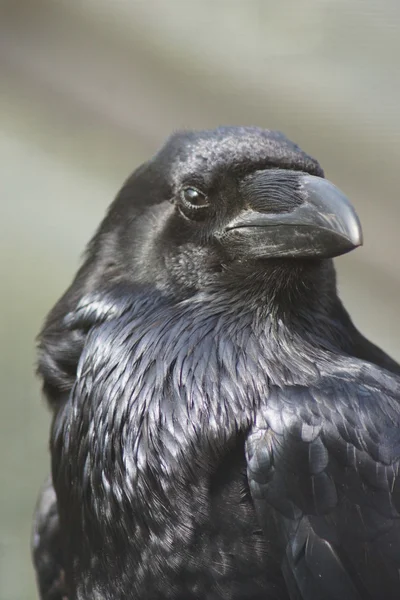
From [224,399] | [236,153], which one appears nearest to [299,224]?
[236,153]

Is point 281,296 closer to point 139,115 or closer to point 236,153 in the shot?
point 236,153

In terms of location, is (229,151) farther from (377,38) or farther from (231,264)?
(377,38)

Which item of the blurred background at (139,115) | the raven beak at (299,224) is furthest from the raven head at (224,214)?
the blurred background at (139,115)

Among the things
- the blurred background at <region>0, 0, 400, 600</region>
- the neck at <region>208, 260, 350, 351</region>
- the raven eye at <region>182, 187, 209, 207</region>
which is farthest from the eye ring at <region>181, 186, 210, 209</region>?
the blurred background at <region>0, 0, 400, 600</region>

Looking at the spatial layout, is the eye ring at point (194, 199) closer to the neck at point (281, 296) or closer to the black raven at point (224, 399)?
the black raven at point (224, 399)

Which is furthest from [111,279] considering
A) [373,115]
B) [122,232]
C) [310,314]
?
[373,115]

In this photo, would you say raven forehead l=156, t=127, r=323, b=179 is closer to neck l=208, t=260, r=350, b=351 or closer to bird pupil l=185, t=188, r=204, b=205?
bird pupil l=185, t=188, r=204, b=205
